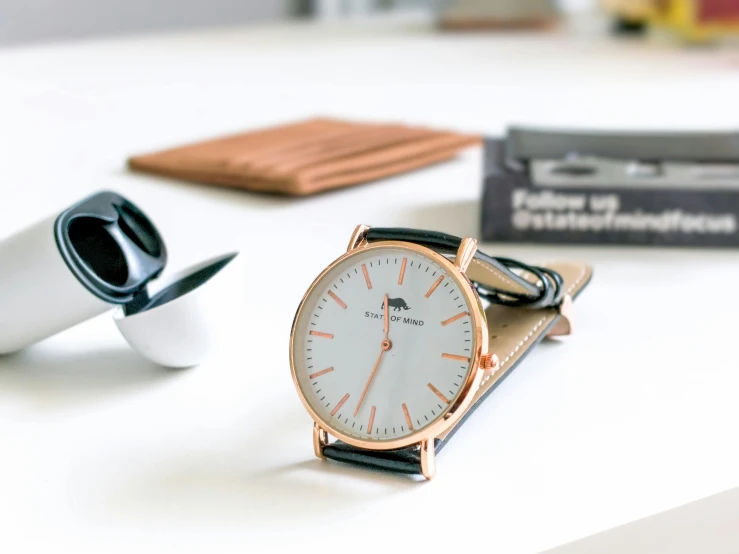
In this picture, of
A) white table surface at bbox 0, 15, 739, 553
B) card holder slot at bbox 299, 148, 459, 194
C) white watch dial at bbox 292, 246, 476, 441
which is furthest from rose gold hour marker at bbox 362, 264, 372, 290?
card holder slot at bbox 299, 148, 459, 194

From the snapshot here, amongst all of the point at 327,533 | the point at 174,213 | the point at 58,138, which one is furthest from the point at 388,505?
the point at 58,138

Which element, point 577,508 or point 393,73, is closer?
point 577,508

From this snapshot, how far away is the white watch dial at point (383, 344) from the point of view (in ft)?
1.74

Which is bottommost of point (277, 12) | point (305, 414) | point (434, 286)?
point (305, 414)

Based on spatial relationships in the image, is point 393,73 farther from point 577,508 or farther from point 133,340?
point 577,508

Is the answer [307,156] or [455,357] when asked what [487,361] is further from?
[307,156]

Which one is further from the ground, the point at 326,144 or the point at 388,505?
the point at 326,144

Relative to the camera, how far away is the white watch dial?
0.53 metres

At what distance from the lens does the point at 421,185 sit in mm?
1197

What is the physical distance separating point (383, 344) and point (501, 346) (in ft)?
0.46

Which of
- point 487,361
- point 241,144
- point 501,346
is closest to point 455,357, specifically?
point 487,361

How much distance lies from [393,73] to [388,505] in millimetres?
1546

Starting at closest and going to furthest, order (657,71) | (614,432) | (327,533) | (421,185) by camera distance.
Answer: (327,533)
(614,432)
(421,185)
(657,71)

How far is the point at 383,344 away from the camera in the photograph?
1.78 ft
